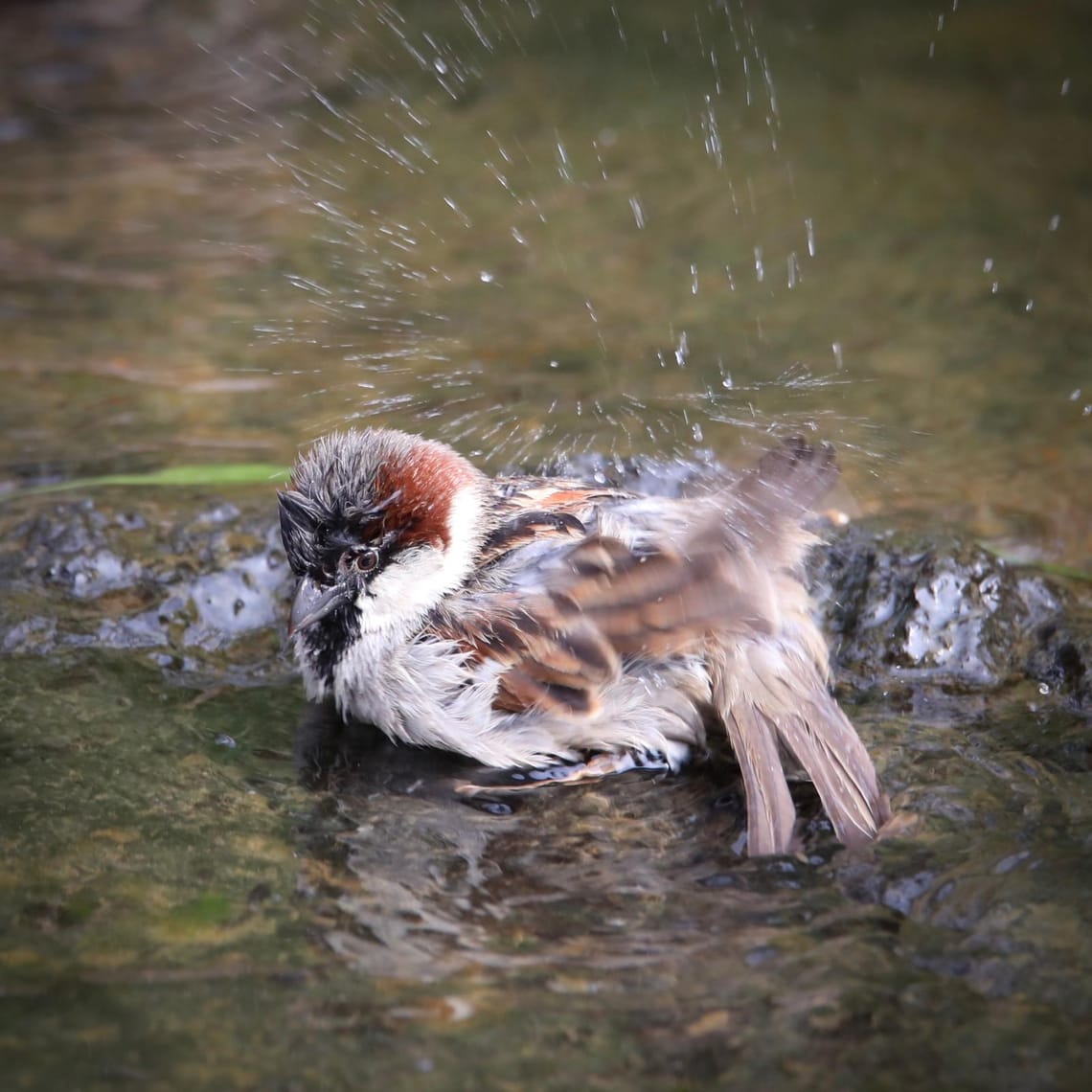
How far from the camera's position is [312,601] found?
3262mm

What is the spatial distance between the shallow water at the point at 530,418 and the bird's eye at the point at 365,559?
1.26 ft

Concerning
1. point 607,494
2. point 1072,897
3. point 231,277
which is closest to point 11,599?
point 607,494

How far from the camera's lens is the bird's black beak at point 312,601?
324 centimetres

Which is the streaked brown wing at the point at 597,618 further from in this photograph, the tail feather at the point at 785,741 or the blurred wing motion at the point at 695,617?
the tail feather at the point at 785,741

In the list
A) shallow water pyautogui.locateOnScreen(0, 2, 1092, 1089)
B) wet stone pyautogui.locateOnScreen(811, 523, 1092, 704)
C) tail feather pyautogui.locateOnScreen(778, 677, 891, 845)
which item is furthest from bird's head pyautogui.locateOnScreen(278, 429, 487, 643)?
wet stone pyautogui.locateOnScreen(811, 523, 1092, 704)

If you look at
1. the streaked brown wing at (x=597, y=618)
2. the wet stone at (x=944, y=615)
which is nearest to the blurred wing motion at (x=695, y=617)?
the streaked brown wing at (x=597, y=618)

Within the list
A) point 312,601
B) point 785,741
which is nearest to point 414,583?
point 312,601

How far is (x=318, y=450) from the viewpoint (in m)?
3.34

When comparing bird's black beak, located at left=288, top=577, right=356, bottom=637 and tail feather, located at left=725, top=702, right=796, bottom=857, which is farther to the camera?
bird's black beak, located at left=288, top=577, right=356, bottom=637

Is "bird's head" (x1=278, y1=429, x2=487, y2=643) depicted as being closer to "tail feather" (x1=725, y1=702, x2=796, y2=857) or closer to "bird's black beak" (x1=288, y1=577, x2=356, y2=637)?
"bird's black beak" (x1=288, y1=577, x2=356, y2=637)

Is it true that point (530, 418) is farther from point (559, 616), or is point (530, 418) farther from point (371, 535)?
point (559, 616)

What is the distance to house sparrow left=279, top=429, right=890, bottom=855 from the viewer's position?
122 inches

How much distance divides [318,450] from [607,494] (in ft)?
2.36

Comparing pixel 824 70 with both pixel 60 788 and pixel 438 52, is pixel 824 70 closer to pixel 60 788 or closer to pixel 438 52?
pixel 438 52
